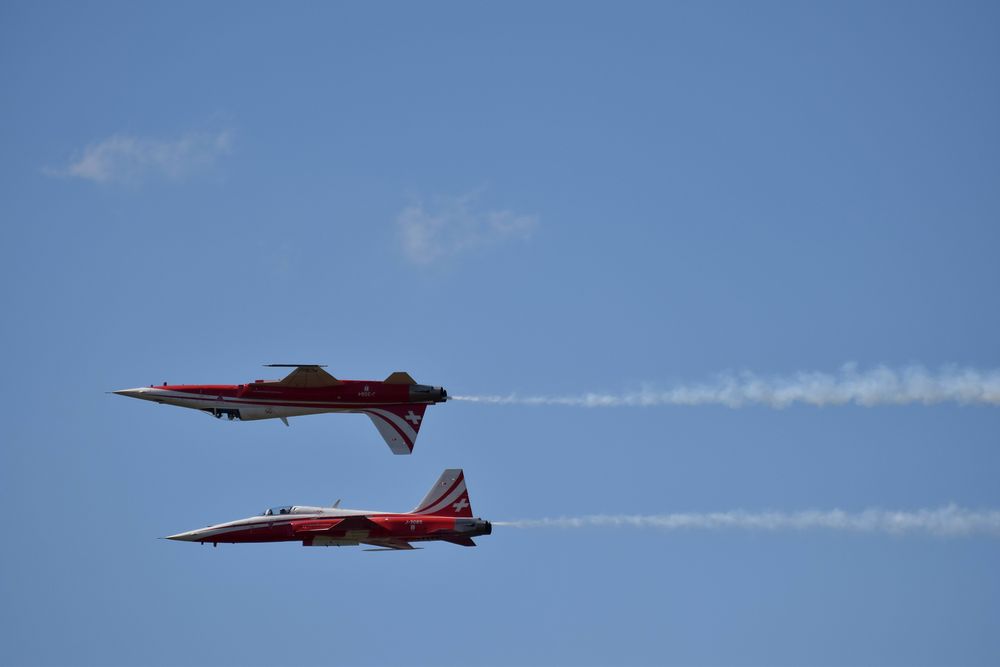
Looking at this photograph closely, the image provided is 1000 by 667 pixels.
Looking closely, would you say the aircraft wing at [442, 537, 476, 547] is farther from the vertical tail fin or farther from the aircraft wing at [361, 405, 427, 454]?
the aircraft wing at [361, 405, 427, 454]

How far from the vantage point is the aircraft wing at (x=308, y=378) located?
96.2 metres

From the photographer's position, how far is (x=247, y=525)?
94875mm

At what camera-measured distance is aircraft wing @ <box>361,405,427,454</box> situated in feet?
315

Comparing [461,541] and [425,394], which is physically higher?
[425,394]

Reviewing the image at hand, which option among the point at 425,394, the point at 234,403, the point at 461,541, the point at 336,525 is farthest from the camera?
the point at 234,403

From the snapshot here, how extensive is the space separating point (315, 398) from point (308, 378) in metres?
1.08

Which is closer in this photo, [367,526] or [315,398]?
[367,526]

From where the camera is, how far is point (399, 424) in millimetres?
96188

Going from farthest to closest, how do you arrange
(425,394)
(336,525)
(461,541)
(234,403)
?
(234,403), (425,394), (336,525), (461,541)

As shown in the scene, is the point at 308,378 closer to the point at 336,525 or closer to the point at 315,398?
the point at 315,398

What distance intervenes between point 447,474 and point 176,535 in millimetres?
13404

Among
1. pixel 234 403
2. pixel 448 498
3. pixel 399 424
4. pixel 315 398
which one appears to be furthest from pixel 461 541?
pixel 234 403

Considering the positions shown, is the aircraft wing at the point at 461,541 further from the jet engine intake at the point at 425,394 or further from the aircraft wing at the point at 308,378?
the aircraft wing at the point at 308,378

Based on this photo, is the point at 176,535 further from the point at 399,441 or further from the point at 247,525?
the point at 399,441
